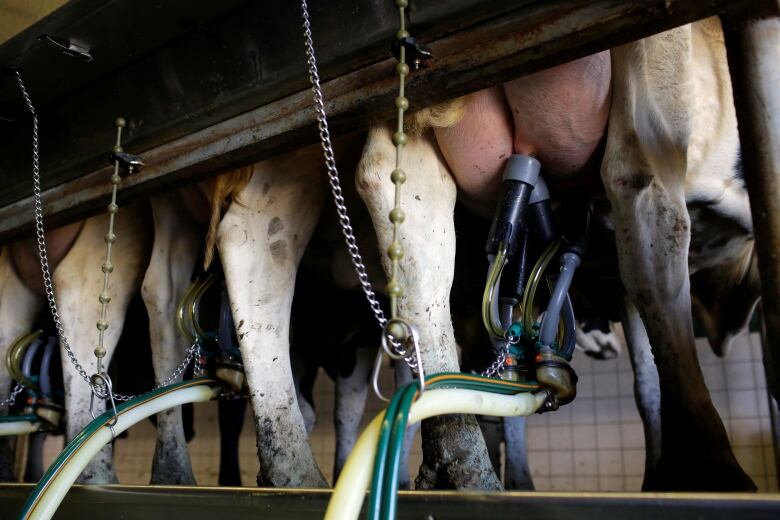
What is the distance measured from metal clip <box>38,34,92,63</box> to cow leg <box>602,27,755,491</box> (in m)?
1.36

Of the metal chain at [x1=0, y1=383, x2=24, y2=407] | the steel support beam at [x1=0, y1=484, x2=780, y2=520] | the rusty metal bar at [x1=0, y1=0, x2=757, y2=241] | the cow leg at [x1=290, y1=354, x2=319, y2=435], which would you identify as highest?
the rusty metal bar at [x1=0, y1=0, x2=757, y2=241]

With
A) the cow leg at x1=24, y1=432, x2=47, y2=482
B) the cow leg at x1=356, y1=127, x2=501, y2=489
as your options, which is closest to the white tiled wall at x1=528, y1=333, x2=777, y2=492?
the cow leg at x1=24, y1=432, x2=47, y2=482

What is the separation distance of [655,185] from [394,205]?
641 mm

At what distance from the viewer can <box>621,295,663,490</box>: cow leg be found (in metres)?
2.74

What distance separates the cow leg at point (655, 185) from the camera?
187 centimetres

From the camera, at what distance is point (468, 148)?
2.02 meters

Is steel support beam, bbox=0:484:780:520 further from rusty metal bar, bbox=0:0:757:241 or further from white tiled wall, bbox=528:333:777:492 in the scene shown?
white tiled wall, bbox=528:333:777:492

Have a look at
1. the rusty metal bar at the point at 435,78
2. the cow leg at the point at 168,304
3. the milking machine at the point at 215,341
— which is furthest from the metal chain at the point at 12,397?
the rusty metal bar at the point at 435,78

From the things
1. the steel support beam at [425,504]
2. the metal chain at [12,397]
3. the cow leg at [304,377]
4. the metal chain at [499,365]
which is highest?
the cow leg at [304,377]

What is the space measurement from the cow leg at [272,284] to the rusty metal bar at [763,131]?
1238mm

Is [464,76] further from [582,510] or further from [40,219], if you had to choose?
[40,219]

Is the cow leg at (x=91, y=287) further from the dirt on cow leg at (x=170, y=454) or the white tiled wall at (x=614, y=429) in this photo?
the white tiled wall at (x=614, y=429)

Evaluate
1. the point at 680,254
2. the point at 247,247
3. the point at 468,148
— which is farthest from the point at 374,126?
the point at 680,254

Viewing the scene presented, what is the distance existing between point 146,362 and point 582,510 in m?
3.87
